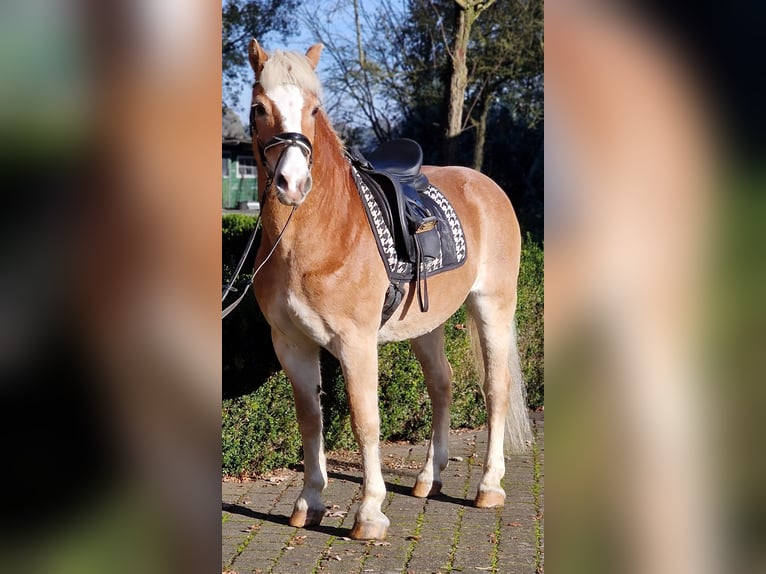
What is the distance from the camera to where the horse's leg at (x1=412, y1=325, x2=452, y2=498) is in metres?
5.02

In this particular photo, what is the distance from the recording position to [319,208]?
388 cm

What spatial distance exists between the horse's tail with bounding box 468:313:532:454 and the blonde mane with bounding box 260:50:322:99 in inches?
83.4

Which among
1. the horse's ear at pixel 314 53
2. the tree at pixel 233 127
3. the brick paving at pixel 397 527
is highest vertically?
the tree at pixel 233 127

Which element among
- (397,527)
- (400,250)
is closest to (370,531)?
(397,527)

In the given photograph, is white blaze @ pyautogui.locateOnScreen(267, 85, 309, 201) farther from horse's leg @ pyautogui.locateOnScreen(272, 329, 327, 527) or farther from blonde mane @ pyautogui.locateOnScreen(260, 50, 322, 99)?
horse's leg @ pyautogui.locateOnScreen(272, 329, 327, 527)

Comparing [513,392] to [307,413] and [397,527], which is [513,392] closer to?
[397,527]

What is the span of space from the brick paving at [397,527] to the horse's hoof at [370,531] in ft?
0.11

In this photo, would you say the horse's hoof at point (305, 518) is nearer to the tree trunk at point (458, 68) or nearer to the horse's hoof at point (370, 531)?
the horse's hoof at point (370, 531)

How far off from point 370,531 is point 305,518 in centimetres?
41

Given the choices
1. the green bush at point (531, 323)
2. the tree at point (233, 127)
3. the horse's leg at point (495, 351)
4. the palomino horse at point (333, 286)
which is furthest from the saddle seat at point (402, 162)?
the tree at point (233, 127)

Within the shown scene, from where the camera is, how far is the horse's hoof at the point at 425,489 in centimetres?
500
